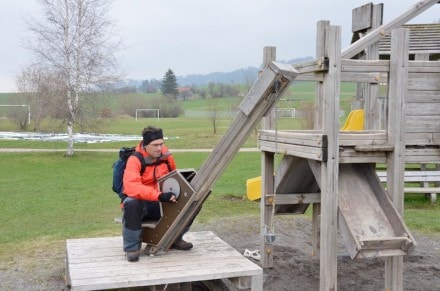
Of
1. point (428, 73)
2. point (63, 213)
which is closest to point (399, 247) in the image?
point (428, 73)

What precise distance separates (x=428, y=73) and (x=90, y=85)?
18.0 meters

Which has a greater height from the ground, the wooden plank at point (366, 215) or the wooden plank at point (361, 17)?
the wooden plank at point (361, 17)

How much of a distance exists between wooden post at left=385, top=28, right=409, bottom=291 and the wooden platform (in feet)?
4.12

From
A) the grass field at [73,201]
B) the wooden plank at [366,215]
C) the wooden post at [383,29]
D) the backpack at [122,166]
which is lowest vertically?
the grass field at [73,201]

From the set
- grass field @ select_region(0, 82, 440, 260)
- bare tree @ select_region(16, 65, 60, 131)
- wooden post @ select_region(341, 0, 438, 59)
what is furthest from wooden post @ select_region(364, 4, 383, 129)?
bare tree @ select_region(16, 65, 60, 131)

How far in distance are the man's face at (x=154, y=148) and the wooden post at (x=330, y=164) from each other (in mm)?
1447

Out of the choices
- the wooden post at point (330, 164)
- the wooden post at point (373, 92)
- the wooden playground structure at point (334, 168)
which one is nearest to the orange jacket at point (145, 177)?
the wooden playground structure at point (334, 168)

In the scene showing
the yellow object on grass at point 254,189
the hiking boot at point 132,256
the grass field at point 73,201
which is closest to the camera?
the hiking boot at point 132,256

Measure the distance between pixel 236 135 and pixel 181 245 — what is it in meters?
1.30

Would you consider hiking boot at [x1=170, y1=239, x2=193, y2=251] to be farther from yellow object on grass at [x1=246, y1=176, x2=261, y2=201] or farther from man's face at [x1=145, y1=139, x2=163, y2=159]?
yellow object on grass at [x1=246, y1=176, x2=261, y2=201]

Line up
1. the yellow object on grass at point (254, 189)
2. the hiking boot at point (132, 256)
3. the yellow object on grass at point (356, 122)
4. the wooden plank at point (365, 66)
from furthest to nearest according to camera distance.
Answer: the yellow object on grass at point (254, 189) < the yellow object on grass at point (356, 122) < the hiking boot at point (132, 256) < the wooden plank at point (365, 66)

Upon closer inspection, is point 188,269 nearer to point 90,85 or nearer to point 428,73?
point 428,73

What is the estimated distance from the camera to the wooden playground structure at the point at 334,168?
433 centimetres

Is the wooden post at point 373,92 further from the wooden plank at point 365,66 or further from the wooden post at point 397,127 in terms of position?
the wooden plank at point 365,66
